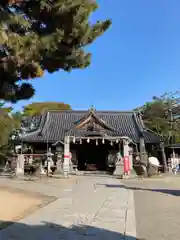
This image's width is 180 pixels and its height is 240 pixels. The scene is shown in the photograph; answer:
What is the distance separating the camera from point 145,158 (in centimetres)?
2683

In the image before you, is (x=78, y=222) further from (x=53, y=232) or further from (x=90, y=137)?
(x=90, y=137)

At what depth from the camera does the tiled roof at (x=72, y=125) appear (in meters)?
28.6

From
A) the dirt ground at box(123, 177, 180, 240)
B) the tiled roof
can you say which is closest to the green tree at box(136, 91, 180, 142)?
the tiled roof

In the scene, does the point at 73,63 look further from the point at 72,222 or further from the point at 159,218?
the point at 159,218

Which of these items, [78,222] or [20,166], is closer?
[78,222]

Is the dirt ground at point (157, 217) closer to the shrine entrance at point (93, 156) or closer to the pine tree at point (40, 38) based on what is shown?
the pine tree at point (40, 38)

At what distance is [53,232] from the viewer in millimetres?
6301

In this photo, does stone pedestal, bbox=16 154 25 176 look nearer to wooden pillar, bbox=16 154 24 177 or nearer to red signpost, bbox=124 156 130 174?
wooden pillar, bbox=16 154 24 177

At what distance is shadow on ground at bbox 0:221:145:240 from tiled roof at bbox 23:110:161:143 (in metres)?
21.1

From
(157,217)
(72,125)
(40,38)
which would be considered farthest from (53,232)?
(72,125)

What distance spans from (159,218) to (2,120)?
15.3ft

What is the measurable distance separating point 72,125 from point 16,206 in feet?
70.6

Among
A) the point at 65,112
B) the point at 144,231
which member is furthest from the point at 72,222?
the point at 65,112

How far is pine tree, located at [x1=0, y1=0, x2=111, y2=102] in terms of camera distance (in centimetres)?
667
